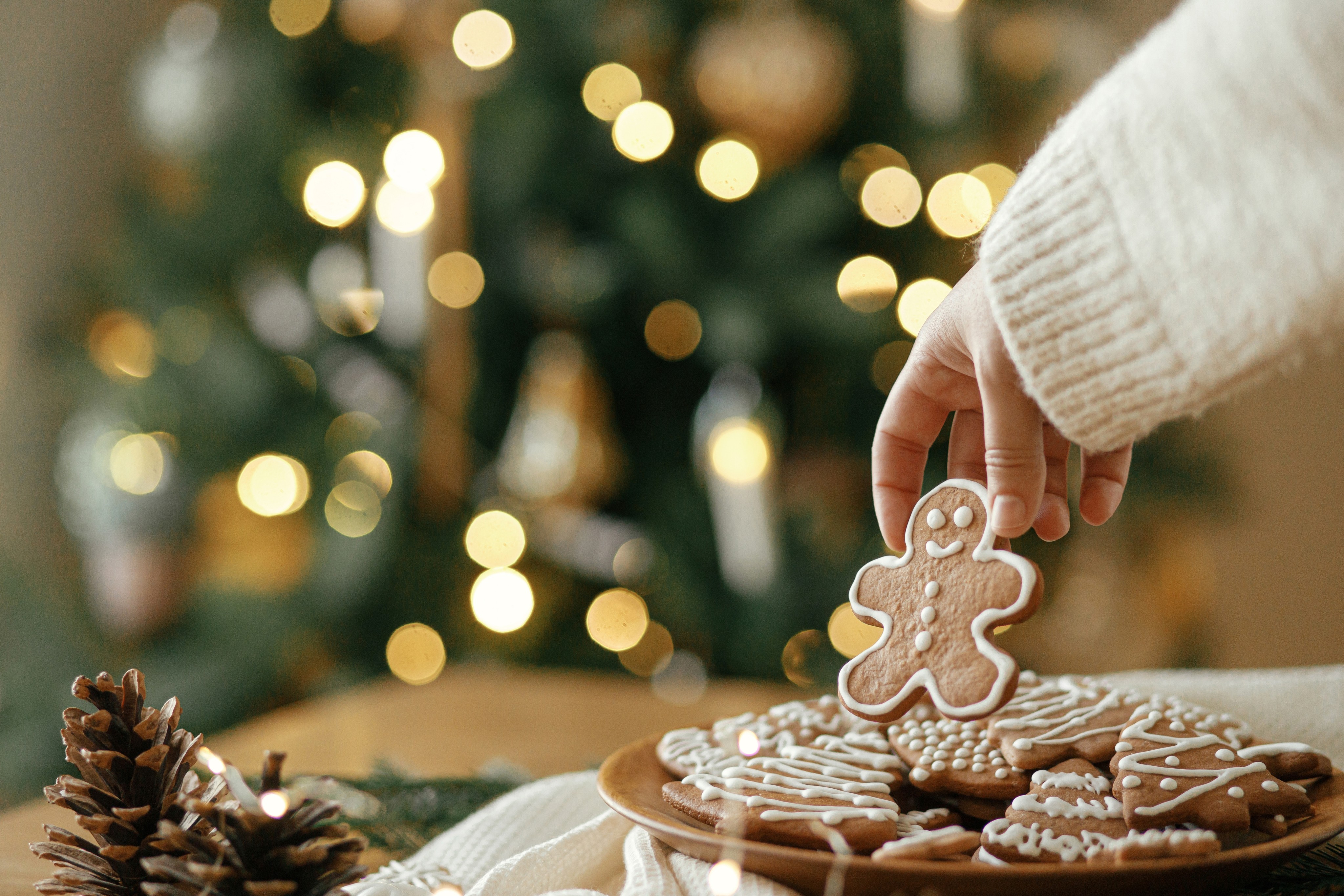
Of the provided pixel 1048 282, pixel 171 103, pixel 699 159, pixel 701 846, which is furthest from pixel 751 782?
pixel 171 103

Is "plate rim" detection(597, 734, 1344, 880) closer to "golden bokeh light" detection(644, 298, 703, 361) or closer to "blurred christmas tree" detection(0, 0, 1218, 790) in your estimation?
"blurred christmas tree" detection(0, 0, 1218, 790)

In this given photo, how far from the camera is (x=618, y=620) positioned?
1712 millimetres

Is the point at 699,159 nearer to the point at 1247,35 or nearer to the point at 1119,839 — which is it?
the point at 1247,35

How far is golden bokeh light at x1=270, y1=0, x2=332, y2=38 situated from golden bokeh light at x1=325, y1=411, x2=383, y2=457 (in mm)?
647

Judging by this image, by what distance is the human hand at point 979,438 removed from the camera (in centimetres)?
58

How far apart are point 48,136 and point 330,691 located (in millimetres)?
1254

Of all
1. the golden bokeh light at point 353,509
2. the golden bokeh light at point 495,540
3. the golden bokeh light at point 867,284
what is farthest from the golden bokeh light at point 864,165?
the golden bokeh light at point 353,509

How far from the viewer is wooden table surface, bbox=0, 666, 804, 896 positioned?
1.00 meters

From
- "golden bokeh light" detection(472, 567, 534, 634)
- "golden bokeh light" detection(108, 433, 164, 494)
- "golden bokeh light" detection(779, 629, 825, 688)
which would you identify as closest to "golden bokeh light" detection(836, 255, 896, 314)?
"golden bokeh light" detection(779, 629, 825, 688)

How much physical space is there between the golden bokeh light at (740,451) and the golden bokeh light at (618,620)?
30 centimetres

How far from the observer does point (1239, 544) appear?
2.32 meters

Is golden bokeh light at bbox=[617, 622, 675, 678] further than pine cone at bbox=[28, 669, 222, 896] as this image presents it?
Yes

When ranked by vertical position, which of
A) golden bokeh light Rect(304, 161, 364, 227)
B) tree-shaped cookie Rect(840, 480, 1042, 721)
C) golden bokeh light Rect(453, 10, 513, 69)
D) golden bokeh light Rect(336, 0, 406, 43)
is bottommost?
tree-shaped cookie Rect(840, 480, 1042, 721)

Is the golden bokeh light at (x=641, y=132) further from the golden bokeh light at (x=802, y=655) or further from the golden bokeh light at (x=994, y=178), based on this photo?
the golden bokeh light at (x=802, y=655)
